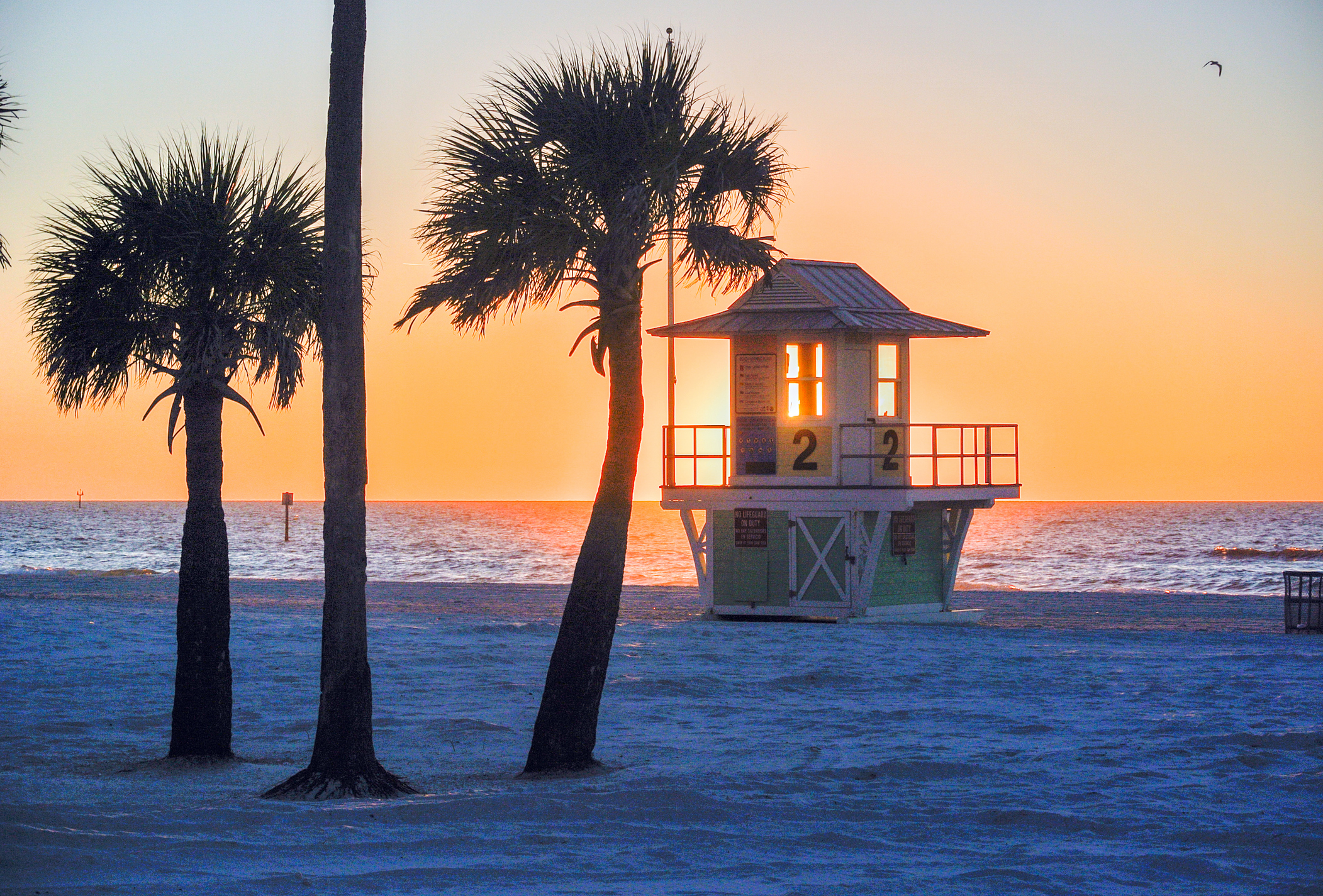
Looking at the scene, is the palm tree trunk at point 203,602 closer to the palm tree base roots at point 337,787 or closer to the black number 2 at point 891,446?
the palm tree base roots at point 337,787

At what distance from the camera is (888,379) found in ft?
81.1

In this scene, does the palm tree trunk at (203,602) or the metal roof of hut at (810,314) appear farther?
the metal roof of hut at (810,314)

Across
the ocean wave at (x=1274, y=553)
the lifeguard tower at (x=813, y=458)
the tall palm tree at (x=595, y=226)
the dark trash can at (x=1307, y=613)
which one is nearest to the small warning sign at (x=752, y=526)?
the lifeguard tower at (x=813, y=458)

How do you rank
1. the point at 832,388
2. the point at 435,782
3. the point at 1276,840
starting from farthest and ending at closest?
the point at 832,388
the point at 435,782
the point at 1276,840

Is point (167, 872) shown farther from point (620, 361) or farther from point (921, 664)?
point (921, 664)

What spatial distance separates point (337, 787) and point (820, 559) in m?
16.1

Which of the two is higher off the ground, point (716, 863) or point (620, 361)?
point (620, 361)

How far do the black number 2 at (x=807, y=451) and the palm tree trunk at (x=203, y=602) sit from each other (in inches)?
568

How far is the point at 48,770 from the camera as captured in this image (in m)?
10.8

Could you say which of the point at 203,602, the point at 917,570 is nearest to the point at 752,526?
the point at 917,570

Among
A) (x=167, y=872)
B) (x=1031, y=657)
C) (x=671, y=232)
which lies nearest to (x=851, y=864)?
(x=167, y=872)

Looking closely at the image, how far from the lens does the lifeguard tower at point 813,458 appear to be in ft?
79.2

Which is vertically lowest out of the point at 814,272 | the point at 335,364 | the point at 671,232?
the point at 335,364

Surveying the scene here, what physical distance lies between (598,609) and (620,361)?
2.05 m
